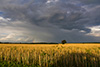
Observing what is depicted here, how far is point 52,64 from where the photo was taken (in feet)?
22.0

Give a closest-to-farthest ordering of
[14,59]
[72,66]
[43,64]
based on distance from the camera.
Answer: [72,66] < [43,64] < [14,59]

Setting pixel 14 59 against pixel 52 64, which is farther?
pixel 14 59

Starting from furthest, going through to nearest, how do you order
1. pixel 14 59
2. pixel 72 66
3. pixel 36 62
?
pixel 14 59, pixel 36 62, pixel 72 66

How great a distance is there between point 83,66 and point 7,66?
5.48 meters

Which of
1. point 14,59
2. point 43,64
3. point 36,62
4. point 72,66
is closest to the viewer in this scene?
point 72,66

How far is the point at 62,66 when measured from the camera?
6473 mm

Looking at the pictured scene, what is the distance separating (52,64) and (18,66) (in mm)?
2447

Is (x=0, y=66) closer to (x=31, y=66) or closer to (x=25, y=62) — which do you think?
(x=25, y=62)

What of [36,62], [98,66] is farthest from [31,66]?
[98,66]

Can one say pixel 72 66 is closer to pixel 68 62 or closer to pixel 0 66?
pixel 68 62

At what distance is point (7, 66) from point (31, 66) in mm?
1808

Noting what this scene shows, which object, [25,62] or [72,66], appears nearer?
[72,66]

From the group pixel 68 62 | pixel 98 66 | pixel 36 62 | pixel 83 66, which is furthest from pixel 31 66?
pixel 98 66

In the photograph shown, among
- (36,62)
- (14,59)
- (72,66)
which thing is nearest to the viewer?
(72,66)
